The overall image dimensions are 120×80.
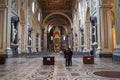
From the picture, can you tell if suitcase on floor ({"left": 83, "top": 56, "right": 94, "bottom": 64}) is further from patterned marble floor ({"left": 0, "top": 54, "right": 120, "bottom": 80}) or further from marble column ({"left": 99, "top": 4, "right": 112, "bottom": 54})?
marble column ({"left": 99, "top": 4, "right": 112, "bottom": 54})

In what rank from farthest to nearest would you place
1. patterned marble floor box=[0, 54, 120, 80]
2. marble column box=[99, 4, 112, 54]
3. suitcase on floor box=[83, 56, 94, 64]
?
marble column box=[99, 4, 112, 54], suitcase on floor box=[83, 56, 94, 64], patterned marble floor box=[0, 54, 120, 80]

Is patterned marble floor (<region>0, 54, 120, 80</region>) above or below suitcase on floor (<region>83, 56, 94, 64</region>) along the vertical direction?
below

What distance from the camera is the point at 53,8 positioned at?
155 ft

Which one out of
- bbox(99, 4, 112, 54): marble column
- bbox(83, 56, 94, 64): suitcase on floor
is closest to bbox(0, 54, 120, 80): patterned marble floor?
bbox(83, 56, 94, 64): suitcase on floor

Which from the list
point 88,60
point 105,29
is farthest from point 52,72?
point 105,29

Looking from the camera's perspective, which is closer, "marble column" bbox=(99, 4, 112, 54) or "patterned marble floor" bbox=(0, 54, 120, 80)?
"patterned marble floor" bbox=(0, 54, 120, 80)

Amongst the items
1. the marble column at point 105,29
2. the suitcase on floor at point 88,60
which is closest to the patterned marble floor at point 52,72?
the suitcase on floor at point 88,60

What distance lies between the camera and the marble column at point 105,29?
648 inches

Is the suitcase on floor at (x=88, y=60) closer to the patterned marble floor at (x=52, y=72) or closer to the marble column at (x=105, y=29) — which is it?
the patterned marble floor at (x=52, y=72)

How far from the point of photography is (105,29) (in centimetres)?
1666

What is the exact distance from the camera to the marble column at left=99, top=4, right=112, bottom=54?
648 inches

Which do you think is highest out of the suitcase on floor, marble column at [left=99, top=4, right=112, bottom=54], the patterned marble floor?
marble column at [left=99, top=4, right=112, bottom=54]

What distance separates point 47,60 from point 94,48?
9.28 meters

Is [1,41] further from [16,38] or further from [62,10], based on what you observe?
[62,10]
